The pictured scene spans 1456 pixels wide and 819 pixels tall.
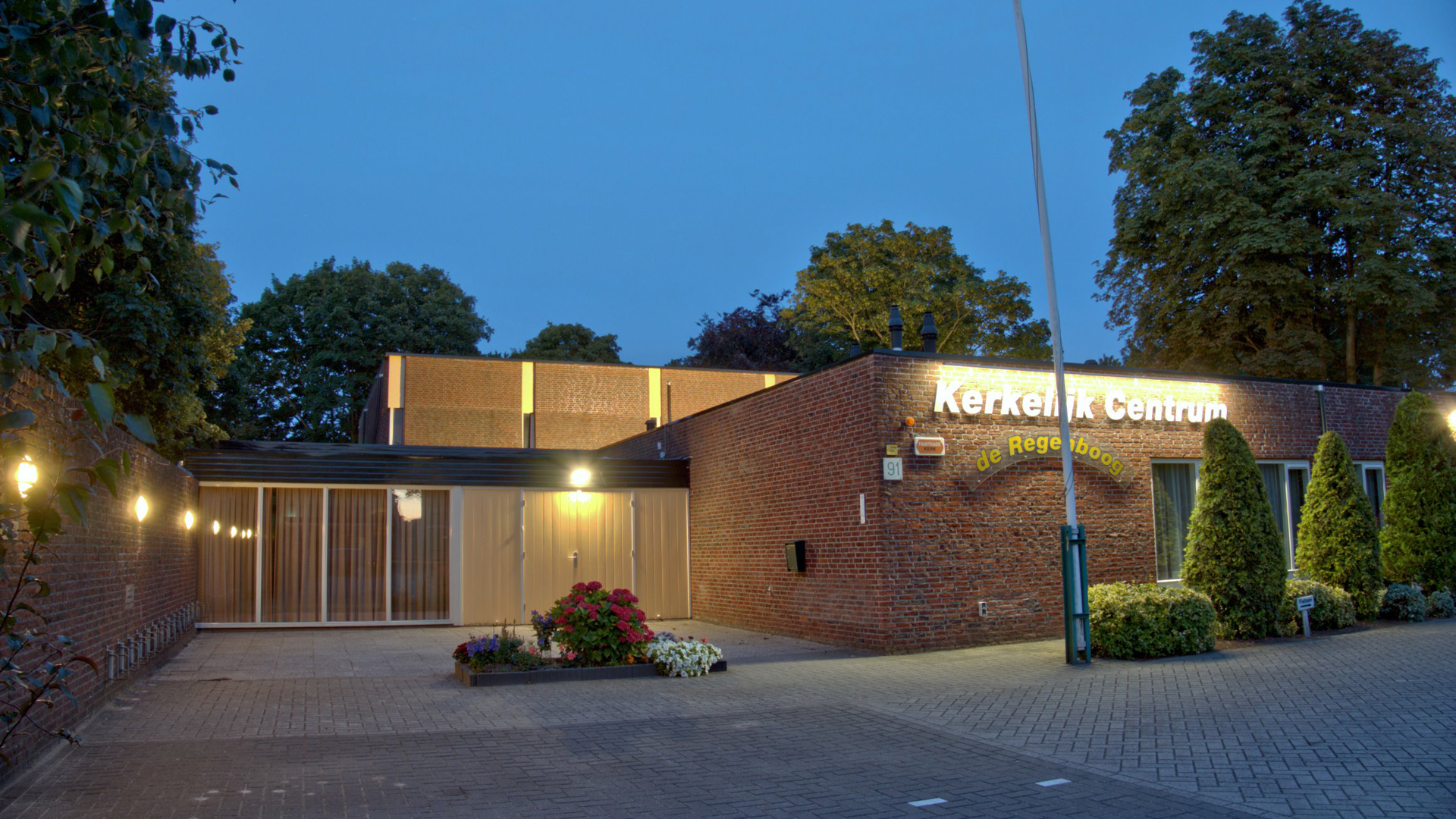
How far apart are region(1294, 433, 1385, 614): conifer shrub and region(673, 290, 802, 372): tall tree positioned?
93.6ft

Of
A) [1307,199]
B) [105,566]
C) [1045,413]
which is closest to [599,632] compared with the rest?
[105,566]

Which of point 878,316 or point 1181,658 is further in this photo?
point 878,316

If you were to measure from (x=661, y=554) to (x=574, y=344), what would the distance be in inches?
1330

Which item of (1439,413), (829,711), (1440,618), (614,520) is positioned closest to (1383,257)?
(1439,413)

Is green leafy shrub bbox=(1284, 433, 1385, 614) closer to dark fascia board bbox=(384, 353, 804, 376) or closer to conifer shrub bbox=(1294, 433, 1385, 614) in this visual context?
conifer shrub bbox=(1294, 433, 1385, 614)

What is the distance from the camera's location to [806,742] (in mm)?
7281

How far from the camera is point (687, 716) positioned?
8.30m

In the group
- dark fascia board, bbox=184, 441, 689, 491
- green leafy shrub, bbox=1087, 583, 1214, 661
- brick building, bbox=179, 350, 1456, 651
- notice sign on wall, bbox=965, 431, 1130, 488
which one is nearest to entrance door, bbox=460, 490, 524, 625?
brick building, bbox=179, 350, 1456, 651

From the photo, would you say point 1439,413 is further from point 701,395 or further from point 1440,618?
point 701,395

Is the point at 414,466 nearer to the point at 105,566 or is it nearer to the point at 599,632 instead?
the point at 599,632

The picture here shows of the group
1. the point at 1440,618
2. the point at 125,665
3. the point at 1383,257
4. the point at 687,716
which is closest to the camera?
the point at 687,716

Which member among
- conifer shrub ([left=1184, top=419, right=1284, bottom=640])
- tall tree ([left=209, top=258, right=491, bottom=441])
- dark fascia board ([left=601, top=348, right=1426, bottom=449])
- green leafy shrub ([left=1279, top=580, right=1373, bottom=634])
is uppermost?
tall tree ([left=209, top=258, right=491, bottom=441])

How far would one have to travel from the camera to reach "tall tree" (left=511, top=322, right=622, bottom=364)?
49831 mm

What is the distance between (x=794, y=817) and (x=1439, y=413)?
1443 cm
